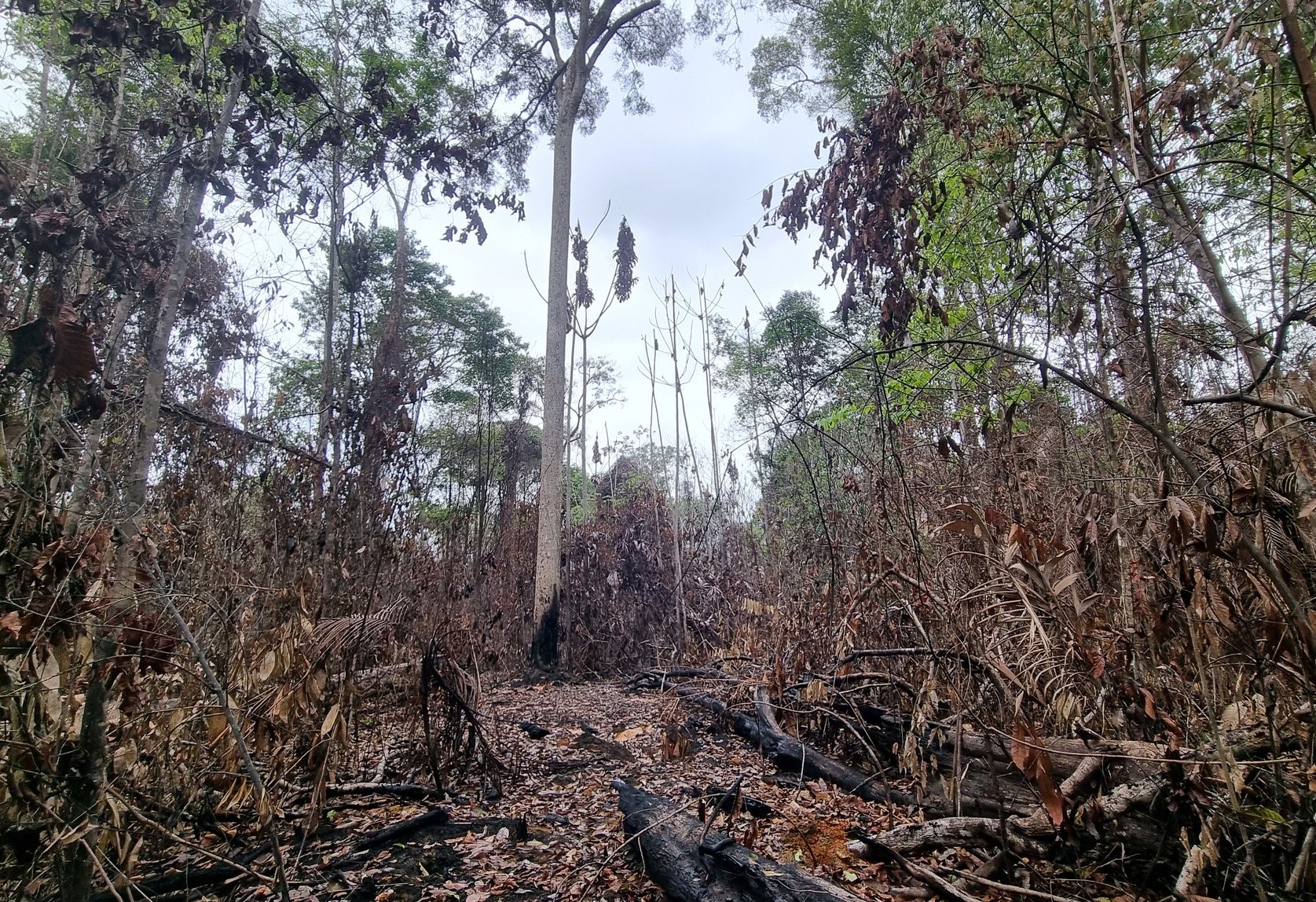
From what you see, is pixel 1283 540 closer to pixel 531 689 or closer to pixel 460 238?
pixel 460 238

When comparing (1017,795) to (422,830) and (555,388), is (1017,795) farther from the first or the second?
(555,388)

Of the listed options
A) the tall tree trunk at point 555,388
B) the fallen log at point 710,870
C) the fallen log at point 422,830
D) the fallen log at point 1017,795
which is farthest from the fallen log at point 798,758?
the tall tree trunk at point 555,388

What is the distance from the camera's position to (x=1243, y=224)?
7.38ft

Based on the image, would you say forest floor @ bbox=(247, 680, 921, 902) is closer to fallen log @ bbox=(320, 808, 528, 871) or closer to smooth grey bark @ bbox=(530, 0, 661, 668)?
fallen log @ bbox=(320, 808, 528, 871)

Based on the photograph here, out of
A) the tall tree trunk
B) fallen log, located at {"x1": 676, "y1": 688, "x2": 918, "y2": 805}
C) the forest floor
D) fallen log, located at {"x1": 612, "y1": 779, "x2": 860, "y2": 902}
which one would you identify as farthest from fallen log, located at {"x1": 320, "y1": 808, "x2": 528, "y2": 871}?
the tall tree trunk

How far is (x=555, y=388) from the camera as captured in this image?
748 centimetres

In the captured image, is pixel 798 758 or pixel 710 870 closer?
pixel 710 870

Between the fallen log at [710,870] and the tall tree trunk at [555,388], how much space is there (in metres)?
4.78

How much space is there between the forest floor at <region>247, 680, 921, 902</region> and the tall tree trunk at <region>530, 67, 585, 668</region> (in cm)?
283

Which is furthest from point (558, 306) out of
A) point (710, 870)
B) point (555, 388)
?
point (710, 870)

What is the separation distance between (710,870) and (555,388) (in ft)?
20.2

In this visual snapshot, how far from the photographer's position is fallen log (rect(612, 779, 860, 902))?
175 centimetres

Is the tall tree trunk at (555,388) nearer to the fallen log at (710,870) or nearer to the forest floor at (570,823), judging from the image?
the forest floor at (570,823)

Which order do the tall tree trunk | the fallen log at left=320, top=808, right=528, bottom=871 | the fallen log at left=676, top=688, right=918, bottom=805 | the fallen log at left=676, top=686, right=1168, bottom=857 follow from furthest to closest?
the tall tree trunk
the fallen log at left=676, top=688, right=918, bottom=805
the fallen log at left=320, top=808, right=528, bottom=871
the fallen log at left=676, top=686, right=1168, bottom=857
